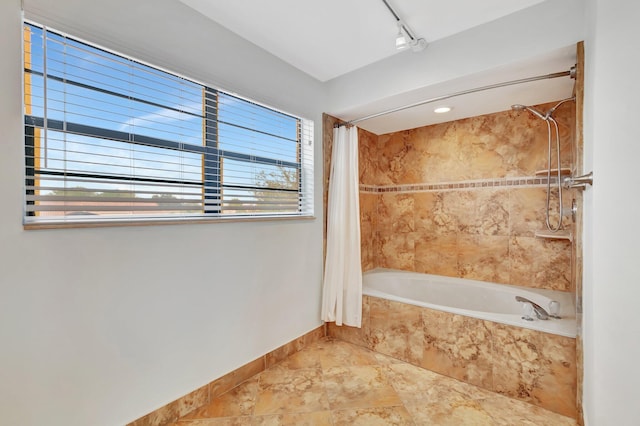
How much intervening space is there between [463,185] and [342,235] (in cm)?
135

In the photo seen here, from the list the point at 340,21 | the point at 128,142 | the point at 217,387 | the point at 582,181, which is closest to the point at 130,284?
the point at 128,142

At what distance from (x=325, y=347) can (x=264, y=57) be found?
2390 millimetres

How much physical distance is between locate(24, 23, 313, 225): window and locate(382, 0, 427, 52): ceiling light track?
1064 millimetres

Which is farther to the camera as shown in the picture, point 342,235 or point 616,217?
point 342,235

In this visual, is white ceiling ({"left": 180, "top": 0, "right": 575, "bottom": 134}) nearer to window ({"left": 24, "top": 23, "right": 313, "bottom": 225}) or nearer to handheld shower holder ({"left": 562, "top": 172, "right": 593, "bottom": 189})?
window ({"left": 24, "top": 23, "right": 313, "bottom": 225})

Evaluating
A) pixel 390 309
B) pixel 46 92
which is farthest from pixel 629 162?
pixel 46 92

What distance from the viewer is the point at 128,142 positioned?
1434mm

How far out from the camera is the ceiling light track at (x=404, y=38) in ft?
5.48

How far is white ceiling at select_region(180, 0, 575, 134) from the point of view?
64.2 inches

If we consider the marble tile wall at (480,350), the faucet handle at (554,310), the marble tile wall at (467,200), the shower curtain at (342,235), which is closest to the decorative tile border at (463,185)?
the marble tile wall at (467,200)

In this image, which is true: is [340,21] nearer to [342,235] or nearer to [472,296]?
[342,235]

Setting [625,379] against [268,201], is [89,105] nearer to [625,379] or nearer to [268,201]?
[268,201]

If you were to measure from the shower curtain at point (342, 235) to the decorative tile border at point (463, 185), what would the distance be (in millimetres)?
625

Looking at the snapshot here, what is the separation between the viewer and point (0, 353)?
109 cm
